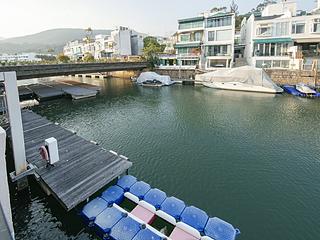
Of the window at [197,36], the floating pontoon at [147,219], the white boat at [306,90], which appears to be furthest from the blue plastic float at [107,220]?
the window at [197,36]

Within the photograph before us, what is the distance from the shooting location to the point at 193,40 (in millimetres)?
60094

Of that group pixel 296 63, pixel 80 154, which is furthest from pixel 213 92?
pixel 80 154

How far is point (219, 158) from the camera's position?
17547mm

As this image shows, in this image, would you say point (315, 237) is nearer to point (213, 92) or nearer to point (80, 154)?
point (80, 154)

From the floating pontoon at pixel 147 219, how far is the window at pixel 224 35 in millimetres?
52130

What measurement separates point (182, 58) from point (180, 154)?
4830 cm

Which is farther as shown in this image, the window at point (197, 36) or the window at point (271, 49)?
the window at point (197, 36)

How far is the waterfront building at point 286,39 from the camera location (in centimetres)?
4347

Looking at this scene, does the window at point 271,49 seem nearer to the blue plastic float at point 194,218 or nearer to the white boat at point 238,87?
the white boat at point 238,87

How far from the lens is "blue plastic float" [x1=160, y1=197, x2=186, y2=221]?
10.3m

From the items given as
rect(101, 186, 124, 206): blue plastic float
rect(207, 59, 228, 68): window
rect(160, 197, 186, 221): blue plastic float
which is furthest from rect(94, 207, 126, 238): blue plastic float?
rect(207, 59, 228, 68): window

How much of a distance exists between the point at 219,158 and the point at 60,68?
133 feet

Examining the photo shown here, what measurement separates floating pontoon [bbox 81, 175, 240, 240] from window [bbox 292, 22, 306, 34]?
49130 millimetres

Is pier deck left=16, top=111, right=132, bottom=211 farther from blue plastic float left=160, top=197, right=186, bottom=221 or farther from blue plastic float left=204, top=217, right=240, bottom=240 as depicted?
blue plastic float left=204, top=217, right=240, bottom=240
